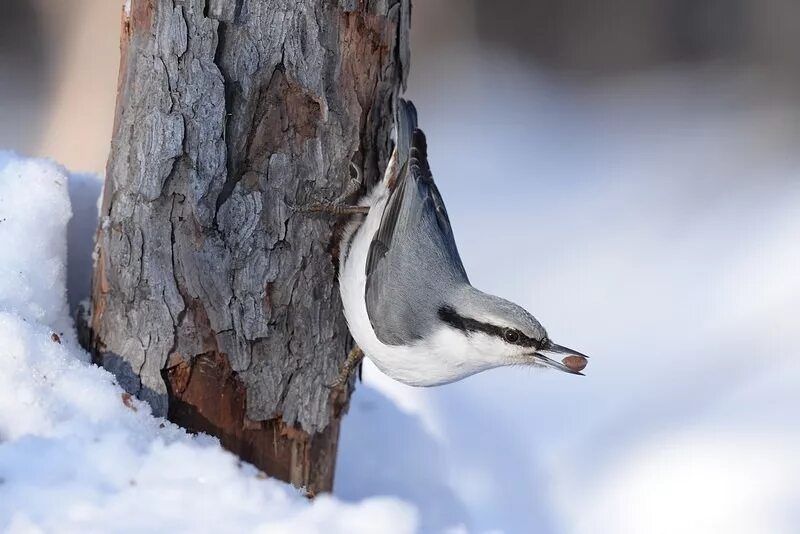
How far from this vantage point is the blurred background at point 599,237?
2.95m

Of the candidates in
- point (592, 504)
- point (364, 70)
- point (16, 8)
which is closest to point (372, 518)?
point (364, 70)

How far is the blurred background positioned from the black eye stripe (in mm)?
548

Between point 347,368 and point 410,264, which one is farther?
point 347,368

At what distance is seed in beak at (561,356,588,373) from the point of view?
207cm

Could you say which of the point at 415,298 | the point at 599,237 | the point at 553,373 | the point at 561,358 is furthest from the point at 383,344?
the point at 599,237

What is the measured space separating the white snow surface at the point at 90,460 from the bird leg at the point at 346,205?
2.01 ft

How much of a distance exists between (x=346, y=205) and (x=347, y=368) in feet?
1.38

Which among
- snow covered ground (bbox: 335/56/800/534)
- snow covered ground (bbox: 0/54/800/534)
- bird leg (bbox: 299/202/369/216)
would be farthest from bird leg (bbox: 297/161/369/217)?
snow covered ground (bbox: 335/56/800/534)

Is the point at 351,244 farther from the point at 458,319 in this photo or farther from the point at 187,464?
the point at 187,464

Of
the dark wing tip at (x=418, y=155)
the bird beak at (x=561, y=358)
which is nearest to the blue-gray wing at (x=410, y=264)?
the dark wing tip at (x=418, y=155)

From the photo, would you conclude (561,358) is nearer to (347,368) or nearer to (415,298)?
(415,298)

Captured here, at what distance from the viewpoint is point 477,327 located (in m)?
2.10

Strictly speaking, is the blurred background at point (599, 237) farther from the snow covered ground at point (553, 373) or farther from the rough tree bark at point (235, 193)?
the rough tree bark at point (235, 193)

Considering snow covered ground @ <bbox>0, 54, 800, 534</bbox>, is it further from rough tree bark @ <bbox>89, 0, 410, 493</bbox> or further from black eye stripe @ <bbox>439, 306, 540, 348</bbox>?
black eye stripe @ <bbox>439, 306, 540, 348</bbox>
